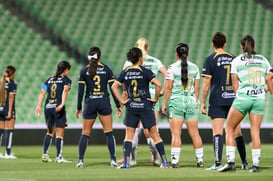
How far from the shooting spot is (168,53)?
29.8 metres

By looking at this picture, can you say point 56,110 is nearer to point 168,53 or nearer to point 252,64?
point 252,64

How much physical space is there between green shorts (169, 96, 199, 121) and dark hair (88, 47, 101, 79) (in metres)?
1.65

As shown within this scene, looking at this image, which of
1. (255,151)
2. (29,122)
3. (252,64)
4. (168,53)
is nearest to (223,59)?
(252,64)

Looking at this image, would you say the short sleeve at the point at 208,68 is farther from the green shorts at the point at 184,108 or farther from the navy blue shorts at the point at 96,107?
the navy blue shorts at the point at 96,107

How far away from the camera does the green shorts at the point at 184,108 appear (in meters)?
13.7

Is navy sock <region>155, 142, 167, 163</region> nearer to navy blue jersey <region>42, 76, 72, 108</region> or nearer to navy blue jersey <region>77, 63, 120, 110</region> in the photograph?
navy blue jersey <region>77, 63, 120, 110</region>

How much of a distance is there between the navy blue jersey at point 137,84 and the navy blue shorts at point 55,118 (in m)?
3.08

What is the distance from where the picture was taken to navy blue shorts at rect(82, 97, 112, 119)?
47.0 feet

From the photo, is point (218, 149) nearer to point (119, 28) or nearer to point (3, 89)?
point (3, 89)

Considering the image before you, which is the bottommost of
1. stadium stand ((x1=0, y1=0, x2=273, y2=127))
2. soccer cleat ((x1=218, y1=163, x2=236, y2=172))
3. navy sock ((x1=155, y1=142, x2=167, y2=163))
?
soccer cleat ((x1=218, y1=163, x2=236, y2=172))

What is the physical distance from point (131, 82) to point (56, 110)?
3.28 m

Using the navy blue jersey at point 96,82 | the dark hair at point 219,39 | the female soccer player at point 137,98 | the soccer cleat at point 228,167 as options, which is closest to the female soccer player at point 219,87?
the dark hair at point 219,39

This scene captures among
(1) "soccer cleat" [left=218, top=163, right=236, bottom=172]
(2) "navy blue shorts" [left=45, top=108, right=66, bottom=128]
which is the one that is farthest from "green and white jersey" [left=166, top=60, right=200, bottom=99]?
(2) "navy blue shorts" [left=45, top=108, right=66, bottom=128]

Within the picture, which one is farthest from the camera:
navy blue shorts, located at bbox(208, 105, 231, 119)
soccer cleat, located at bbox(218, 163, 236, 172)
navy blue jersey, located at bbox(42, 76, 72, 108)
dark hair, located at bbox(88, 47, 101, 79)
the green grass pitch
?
navy blue jersey, located at bbox(42, 76, 72, 108)
